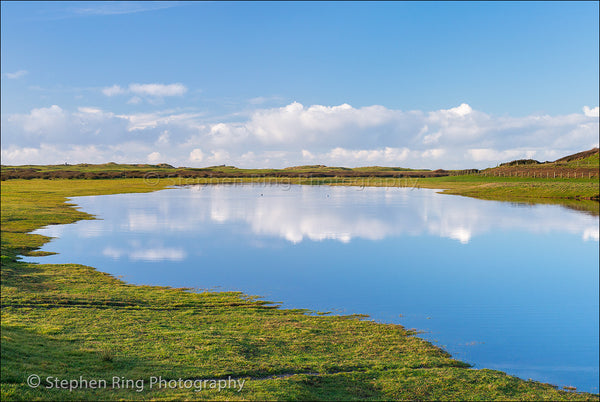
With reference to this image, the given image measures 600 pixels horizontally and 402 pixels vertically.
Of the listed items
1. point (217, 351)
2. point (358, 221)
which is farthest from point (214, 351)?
point (358, 221)

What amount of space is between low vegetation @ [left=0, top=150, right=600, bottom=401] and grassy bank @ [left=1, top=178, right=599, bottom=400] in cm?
4

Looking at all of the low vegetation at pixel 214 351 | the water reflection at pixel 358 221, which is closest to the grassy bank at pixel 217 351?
the low vegetation at pixel 214 351

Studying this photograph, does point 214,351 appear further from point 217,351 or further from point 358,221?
point 358,221

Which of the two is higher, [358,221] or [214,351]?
[358,221]

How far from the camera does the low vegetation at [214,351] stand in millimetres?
12852

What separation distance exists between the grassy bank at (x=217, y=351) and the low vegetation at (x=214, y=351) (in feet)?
0.14

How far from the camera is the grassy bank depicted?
1295cm

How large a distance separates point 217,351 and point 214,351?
0.37 ft

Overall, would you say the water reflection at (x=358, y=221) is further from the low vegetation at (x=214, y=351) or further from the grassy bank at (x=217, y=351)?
the grassy bank at (x=217, y=351)

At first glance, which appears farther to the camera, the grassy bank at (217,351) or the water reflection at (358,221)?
the water reflection at (358,221)

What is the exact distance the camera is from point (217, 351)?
16031 mm

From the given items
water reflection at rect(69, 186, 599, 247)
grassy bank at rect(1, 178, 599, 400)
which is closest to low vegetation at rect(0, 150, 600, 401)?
grassy bank at rect(1, 178, 599, 400)

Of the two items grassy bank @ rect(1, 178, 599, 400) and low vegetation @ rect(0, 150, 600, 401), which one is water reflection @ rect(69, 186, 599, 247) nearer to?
low vegetation @ rect(0, 150, 600, 401)

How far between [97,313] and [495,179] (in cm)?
15087
